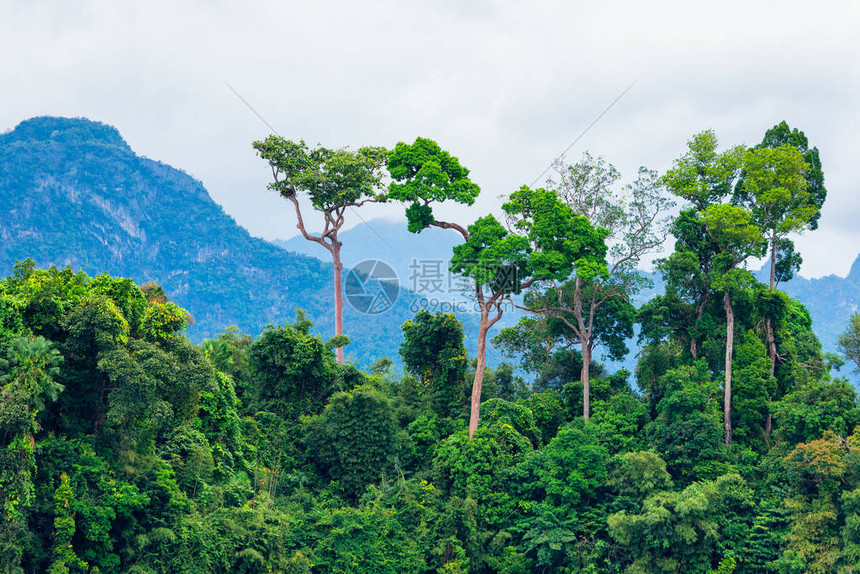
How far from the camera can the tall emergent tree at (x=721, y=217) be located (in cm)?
2023

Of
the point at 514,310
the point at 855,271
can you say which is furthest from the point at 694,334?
the point at 855,271

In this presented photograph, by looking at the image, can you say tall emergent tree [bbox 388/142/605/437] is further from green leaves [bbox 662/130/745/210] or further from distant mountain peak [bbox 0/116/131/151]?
distant mountain peak [bbox 0/116/131/151]

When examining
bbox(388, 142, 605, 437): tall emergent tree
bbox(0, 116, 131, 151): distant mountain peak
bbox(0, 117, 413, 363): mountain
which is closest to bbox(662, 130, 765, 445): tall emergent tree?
bbox(388, 142, 605, 437): tall emergent tree

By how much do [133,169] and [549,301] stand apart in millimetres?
73338

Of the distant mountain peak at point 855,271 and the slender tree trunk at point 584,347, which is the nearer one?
the slender tree trunk at point 584,347

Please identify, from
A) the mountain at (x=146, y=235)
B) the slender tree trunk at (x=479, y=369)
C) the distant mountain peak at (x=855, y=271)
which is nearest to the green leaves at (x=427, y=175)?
the slender tree trunk at (x=479, y=369)

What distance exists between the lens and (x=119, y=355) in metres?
14.8

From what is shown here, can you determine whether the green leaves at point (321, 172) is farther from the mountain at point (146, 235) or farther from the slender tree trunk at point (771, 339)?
the mountain at point (146, 235)

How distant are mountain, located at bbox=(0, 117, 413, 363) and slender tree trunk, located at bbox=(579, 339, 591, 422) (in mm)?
48683

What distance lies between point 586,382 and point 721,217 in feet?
18.2

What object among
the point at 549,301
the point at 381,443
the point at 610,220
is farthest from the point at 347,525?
the point at 610,220

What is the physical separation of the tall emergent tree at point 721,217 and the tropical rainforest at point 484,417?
0.25 feet

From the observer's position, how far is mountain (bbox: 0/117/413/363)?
75062 millimetres

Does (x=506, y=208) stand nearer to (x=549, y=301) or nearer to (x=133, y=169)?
(x=549, y=301)
